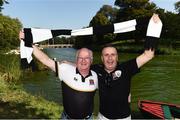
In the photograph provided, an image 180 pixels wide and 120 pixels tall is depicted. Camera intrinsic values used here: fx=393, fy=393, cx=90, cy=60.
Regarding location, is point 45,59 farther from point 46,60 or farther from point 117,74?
point 117,74

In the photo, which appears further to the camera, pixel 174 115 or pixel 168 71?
pixel 168 71

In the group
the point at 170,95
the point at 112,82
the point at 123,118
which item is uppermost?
the point at 112,82

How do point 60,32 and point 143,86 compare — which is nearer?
point 60,32

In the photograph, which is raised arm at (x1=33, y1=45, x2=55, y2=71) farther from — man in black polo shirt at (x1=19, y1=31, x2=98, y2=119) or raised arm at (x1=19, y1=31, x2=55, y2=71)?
man in black polo shirt at (x1=19, y1=31, x2=98, y2=119)

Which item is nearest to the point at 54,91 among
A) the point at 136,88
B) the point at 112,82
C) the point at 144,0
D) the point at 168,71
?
the point at 136,88

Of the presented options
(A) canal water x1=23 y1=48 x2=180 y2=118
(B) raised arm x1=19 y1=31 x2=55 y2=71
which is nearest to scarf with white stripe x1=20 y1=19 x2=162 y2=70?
(B) raised arm x1=19 y1=31 x2=55 y2=71

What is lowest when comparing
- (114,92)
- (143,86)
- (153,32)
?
(143,86)

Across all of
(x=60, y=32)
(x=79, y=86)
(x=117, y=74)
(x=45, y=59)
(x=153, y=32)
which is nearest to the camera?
(x=79, y=86)

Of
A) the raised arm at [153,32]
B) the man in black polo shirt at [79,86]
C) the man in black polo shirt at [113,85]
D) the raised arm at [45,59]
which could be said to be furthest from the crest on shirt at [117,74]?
the raised arm at [45,59]

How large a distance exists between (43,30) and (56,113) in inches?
216

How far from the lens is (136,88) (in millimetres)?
27703

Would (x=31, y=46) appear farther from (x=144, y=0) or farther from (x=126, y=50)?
(x=144, y=0)

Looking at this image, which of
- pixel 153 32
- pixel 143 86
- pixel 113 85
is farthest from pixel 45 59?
pixel 143 86

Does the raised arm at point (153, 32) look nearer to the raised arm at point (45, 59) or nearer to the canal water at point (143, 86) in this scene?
the raised arm at point (45, 59)
